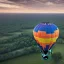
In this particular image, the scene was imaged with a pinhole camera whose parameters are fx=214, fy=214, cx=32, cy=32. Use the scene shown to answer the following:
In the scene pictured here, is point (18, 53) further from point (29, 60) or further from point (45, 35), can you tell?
point (45, 35)

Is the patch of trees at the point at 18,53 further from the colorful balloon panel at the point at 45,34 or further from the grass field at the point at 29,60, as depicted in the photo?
the colorful balloon panel at the point at 45,34

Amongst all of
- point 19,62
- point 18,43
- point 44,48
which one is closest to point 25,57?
point 19,62

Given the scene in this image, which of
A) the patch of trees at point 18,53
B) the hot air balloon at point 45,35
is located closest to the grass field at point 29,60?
the patch of trees at point 18,53

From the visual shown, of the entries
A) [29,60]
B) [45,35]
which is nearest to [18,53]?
[29,60]

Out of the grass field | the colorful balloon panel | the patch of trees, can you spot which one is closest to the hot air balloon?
the colorful balloon panel

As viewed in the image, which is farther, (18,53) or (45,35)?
(18,53)

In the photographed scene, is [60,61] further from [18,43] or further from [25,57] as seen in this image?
[18,43]

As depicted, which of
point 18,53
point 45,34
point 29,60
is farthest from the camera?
point 18,53
